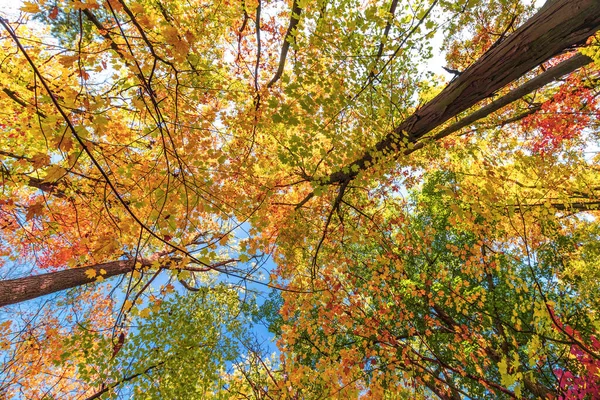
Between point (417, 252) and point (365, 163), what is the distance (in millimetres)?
3755

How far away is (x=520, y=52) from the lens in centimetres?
301

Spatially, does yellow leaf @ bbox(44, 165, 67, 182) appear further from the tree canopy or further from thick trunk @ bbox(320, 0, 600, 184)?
thick trunk @ bbox(320, 0, 600, 184)

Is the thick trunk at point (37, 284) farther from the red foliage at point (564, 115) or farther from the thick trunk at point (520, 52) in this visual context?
the red foliage at point (564, 115)

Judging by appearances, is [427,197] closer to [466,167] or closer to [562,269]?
[466,167]

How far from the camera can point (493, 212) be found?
15.3ft

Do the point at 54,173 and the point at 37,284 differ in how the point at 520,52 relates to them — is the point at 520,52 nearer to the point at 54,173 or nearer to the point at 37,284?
the point at 54,173

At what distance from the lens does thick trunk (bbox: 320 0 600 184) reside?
8.89ft

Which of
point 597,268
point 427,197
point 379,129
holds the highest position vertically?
point 427,197

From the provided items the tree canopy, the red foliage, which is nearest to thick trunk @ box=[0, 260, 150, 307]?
the tree canopy

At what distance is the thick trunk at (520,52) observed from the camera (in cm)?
271

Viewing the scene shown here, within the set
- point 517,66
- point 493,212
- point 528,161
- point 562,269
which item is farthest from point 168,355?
point 562,269

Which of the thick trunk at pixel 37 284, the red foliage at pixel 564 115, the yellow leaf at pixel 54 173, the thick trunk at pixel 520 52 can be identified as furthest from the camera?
the red foliage at pixel 564 115

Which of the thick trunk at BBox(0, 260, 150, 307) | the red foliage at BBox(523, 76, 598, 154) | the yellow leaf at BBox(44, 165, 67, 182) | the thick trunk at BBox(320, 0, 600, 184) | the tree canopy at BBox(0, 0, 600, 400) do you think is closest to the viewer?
the yellow leaf at BBox(44, 165, 67, 182)

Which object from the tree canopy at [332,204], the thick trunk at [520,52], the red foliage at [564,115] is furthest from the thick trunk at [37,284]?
the red foliage at [564,115]
